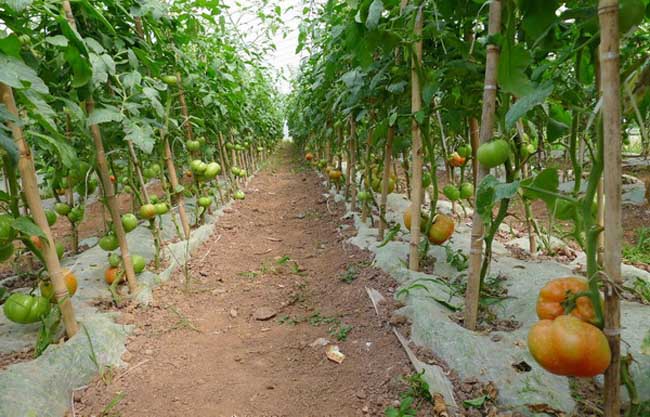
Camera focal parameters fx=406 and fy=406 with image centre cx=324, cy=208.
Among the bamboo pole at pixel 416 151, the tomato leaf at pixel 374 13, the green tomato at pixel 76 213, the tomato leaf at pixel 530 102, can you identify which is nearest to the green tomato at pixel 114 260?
the green tomato at pixel 76 213

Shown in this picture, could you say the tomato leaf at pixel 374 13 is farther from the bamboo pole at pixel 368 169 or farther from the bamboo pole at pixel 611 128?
the bamboo pole at pixel 368 169

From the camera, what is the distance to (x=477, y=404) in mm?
1405

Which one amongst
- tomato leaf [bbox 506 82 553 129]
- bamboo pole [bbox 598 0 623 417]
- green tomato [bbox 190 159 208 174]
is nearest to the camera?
bamboo pole [bbox 598 0 623 417]

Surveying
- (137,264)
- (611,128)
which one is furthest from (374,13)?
(137,264)

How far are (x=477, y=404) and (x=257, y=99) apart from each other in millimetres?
7693

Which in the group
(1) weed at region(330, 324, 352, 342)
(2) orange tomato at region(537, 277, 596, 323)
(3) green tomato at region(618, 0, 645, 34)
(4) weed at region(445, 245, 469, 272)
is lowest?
(1) weed at region(330, 324, 352, 342)

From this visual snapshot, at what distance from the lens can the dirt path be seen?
1.69 meters

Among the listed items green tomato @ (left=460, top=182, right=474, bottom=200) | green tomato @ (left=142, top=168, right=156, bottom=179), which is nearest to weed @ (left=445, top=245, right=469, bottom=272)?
green tomato @ (left=460, top=182, right=474, bottom=200)

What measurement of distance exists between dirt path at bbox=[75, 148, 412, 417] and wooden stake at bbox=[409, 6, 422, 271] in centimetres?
30

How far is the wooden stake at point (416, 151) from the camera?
208 cm

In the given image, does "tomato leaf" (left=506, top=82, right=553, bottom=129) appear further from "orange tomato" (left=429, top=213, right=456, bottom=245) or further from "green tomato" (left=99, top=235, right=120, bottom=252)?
"green tomato" (left=99, top=235, right=120, bottom=252)

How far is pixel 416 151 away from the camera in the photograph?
2320mm

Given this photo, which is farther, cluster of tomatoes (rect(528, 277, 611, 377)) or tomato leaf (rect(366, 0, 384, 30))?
tomato leaf (rect(366, 0, 384, 30))

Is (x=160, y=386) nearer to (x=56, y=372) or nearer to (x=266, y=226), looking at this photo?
(x=56, y=372)
